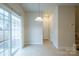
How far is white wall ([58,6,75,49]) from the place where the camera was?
16.1 feet

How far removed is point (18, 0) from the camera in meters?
1.02

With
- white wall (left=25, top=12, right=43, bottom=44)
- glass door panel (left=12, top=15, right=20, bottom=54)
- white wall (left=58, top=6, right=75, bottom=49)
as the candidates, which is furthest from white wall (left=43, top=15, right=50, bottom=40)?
glass door panel (left=12, top=15, right=20, bottom=54)

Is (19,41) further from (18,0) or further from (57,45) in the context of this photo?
(18,0)

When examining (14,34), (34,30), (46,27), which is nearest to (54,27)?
(46,27)

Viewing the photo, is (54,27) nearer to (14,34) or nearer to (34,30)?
(34,30)

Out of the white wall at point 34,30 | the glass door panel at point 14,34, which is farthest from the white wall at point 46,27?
the glass door panel at point 14,34

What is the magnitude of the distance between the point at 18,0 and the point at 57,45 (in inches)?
162

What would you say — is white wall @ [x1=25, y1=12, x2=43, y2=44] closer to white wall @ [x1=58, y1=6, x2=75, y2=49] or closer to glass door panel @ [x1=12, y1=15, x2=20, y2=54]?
glass door panel @ [x1=12, y1=15, x2=20, y2=54]

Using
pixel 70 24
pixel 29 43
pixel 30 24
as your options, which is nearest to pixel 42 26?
pixel 30 24

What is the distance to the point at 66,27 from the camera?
5.00m

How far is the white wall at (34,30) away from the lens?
4.95 meters

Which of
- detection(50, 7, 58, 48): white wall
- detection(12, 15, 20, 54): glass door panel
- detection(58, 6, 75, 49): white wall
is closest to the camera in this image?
detection(12, 15, 20, 54): glass door panel

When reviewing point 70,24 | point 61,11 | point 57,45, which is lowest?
point 57,45

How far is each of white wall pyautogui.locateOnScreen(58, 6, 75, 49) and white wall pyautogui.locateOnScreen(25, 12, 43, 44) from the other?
876mm
